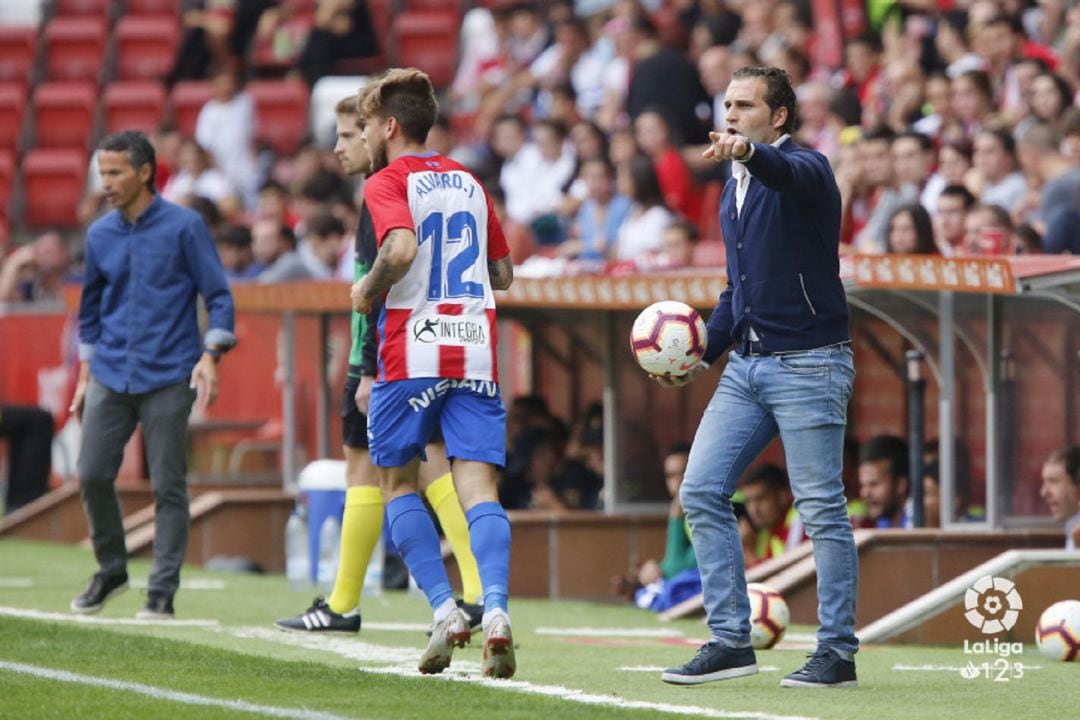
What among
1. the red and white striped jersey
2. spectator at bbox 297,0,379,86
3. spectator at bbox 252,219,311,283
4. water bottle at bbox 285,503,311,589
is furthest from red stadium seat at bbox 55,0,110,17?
the red and white striped jersey

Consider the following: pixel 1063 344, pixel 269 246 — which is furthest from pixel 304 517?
pixel 1063 344

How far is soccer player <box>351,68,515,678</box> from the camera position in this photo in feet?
A: 24.9

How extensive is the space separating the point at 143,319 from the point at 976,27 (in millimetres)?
7465

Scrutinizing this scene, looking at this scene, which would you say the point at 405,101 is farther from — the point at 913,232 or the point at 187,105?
the point at 187,105

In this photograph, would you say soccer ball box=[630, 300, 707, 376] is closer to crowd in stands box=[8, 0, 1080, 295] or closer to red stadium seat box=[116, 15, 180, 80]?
crowd in stands box=[8, 0, 1080, 295]

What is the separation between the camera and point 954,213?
12.6m

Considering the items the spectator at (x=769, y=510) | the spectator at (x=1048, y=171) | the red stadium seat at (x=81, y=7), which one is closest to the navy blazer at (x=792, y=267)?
the spectator at (x=769, y=510)

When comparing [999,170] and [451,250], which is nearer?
[451,250]

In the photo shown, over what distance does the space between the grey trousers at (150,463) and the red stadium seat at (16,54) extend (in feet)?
52.2

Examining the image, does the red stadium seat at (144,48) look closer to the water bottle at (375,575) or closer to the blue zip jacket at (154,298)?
the water bottle at (375,575)

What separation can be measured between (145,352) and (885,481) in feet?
13.2

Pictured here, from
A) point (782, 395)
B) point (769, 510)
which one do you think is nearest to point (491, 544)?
point (782, 395)

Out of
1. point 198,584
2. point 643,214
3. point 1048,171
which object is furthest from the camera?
point 643,214

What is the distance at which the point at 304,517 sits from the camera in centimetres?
1419
